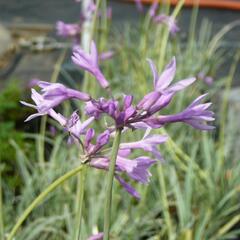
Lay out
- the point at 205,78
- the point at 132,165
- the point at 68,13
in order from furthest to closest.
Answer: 1. the point at 68,13
2. the point at 205,78
3. the point at 132,165

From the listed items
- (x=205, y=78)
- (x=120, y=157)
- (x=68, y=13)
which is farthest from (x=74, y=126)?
(x=68, y=13)

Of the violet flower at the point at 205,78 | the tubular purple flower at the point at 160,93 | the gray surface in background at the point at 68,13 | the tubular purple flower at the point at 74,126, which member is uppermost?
the gray surface in background at the point at 68,13

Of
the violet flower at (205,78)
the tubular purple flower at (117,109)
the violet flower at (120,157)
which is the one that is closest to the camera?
the tubular purple flower at (117,109)

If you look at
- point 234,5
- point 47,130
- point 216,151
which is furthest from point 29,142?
point 234,5

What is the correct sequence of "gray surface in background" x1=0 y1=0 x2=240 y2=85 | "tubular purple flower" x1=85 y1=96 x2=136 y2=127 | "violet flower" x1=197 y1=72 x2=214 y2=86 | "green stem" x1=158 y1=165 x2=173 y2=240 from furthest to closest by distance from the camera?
"gray surface in background" x1=0 y1=0 x2=240 y2=85 → "violet flower" x1=197 y1=72 x2=214 y2=86 → "green stem" x1=158 y1=165 x2=173 y2=240 → "tubular purple flower" x1=85 y1=96 x2=136 y2=127

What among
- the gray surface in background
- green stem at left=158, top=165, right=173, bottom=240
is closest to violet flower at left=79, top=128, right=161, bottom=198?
green stem at left=158, top=165, right=173, bottom=240

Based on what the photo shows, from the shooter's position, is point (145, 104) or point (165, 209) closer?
point (145, 104)

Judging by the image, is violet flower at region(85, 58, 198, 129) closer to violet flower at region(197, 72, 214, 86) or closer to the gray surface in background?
violet flower at region(197, 72, 214, 86)

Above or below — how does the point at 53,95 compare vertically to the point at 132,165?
above

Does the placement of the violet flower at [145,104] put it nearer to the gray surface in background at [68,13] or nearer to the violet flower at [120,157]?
the violet flower at [120,157]

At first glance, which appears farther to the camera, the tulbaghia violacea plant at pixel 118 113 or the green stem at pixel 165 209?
the green stem at pixel 165 209

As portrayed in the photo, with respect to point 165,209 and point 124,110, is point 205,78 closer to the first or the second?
point 165,209

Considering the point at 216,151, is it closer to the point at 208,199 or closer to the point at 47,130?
the point at 208,199

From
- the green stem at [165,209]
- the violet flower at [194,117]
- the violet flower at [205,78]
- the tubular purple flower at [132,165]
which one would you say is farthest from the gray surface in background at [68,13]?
the violet flower at [194,117]
